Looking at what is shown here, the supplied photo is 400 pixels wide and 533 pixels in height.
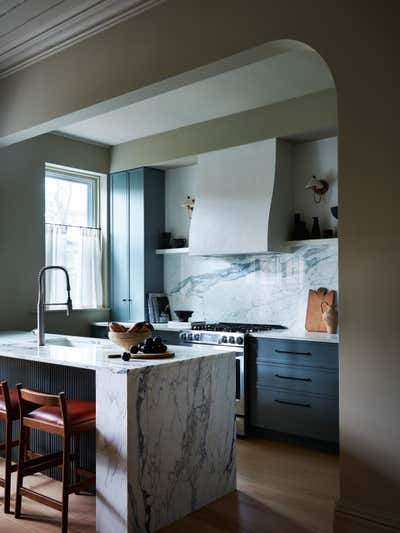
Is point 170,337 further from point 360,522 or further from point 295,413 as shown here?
point 360,522

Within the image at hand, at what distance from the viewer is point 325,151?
473 cm

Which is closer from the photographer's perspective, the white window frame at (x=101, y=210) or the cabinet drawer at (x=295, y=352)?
the cabinet drawer at (x=295, y=352)

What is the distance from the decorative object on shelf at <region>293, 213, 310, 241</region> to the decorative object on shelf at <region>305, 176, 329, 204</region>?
230 mm

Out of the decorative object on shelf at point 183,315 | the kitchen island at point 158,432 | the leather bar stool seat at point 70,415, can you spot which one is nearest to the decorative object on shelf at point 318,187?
the decorative object on shelf at point 183,315

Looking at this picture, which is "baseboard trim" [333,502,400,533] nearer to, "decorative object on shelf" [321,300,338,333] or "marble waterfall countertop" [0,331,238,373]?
"marble waterfall countertop" [0,331,238,373]

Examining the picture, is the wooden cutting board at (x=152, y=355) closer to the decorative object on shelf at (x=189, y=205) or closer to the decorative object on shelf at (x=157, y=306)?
the decorative object on shelf at (x=157, y=306)

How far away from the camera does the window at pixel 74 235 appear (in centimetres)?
546

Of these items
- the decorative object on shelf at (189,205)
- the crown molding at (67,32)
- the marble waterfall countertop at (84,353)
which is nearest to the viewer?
the marble waterfall countertop at (84,353)

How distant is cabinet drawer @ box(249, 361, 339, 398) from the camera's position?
398 cm

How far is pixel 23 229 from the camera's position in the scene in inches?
199

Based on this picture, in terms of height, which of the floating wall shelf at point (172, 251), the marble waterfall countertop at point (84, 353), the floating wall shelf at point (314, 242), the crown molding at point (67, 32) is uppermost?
the crown molding at point (67, 32)

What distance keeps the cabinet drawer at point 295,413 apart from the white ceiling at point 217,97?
247 cm

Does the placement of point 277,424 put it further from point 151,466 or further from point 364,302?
point 364,302

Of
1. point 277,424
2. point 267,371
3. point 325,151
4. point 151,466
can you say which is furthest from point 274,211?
point 151,466
